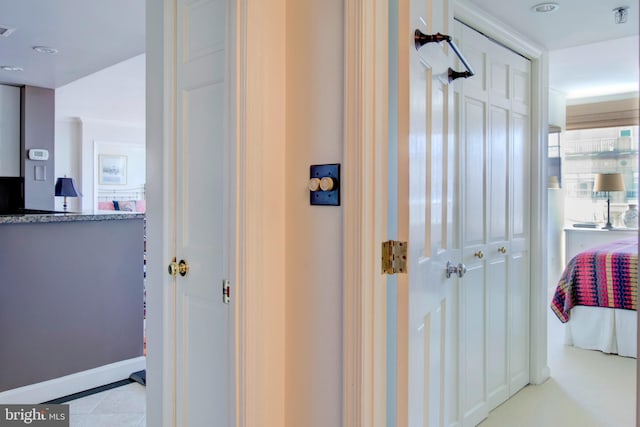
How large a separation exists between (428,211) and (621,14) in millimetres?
1953

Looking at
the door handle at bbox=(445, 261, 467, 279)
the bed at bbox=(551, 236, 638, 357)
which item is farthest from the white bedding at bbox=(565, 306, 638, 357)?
the door handle at bbox=(445, 261, 467, 279)

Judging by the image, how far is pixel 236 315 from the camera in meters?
1.31

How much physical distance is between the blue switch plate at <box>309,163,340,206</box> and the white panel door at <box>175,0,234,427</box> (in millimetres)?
288

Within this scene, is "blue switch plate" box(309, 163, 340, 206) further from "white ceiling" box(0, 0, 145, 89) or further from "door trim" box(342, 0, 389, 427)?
"white ceiling" box(0, 0, 145, 89)

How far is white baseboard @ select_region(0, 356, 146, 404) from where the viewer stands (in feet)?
8.67

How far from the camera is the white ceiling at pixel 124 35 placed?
2.48 meters

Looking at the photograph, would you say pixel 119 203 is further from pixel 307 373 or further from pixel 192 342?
pixel 307 373

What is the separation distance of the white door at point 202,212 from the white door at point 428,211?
55 cm

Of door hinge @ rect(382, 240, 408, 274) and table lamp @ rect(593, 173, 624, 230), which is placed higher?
table lamp @ rect(593, 173, 624, 230)

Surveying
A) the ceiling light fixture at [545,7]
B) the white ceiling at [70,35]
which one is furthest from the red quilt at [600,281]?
the white ceiling at [70,35]

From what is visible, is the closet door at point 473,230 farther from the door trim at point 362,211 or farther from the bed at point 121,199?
the bed at point 121,199

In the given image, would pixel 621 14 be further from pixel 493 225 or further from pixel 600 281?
pixel 600 281

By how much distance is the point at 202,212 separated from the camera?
161 cm

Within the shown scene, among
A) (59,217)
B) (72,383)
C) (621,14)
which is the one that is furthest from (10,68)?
(621,14)
